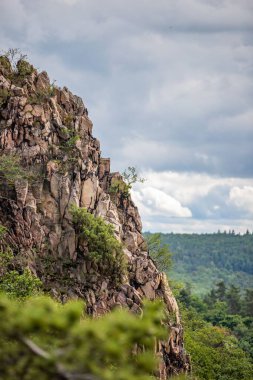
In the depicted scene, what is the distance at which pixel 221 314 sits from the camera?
12000 centimetres

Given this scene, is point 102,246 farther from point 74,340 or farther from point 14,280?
point 74,340

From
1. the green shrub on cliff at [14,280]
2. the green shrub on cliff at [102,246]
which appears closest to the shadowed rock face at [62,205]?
the green shrub on cliff at [102,246]

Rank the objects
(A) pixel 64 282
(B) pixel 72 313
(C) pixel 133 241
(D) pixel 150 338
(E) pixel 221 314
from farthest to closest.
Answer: (E) pixel 221 314
(C) pixel 133 241
(A) pixel 64 282
(D) pixel 150 338
(B) pixel 72 313

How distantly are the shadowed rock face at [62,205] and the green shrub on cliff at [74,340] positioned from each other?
114 feet

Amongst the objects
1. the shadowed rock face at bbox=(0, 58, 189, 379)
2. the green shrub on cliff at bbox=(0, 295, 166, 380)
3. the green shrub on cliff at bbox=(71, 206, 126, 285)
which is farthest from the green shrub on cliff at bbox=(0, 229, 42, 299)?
the green shrub on cliff at bbox=(0, 295, 166, 380)

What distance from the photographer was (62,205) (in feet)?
162

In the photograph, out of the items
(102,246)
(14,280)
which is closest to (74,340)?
(14,280)

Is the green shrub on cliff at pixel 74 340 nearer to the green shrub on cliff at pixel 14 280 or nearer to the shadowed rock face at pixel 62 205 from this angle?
the green shrub on cliff at pixel 14 280

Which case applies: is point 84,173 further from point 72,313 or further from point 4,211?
point 72,313

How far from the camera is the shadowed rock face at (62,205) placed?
46.6m

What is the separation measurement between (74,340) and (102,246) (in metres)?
38.4

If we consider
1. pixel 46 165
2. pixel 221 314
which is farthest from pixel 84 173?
pixel 221 314

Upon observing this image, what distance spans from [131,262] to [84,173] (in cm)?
1109

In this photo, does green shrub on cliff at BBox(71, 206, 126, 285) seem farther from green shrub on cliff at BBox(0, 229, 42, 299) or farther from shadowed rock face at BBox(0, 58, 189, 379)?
Result: green shrub on cliff at BBox(0, 229, 42, 299)
